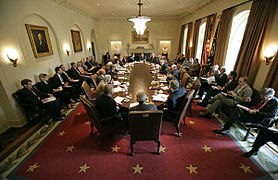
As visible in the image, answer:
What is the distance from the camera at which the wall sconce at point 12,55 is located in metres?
3.21

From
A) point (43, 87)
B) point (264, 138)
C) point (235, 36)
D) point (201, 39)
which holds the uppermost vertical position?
point (201, 39)

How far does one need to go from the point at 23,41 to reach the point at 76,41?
3.63 metres

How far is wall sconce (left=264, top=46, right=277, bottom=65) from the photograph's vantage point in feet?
10.5

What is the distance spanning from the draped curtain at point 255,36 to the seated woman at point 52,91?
6.20 meters

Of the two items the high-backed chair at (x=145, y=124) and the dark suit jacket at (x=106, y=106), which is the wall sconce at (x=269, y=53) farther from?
the dark suit jacket at (x=106, y=106)

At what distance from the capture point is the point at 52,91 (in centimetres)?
426

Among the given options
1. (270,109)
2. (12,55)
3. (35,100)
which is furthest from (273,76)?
(12,55)

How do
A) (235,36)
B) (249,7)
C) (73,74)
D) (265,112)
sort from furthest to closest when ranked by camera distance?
(73,74) → (235,36) → (249,7) → (265,112)

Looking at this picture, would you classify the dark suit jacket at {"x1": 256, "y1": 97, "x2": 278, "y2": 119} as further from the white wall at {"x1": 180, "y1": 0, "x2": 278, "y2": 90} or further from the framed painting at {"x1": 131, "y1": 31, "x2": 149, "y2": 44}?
the framed painting at {"x1": 131, "y1": 31, "x2": 149, "y2": 44}

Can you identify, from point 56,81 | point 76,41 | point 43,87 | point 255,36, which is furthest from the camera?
point 76,41

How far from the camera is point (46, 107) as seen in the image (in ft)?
11.4

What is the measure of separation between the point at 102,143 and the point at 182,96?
215cm

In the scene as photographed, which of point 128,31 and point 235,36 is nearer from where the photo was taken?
point 235,36

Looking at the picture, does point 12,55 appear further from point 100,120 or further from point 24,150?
point 100,120
